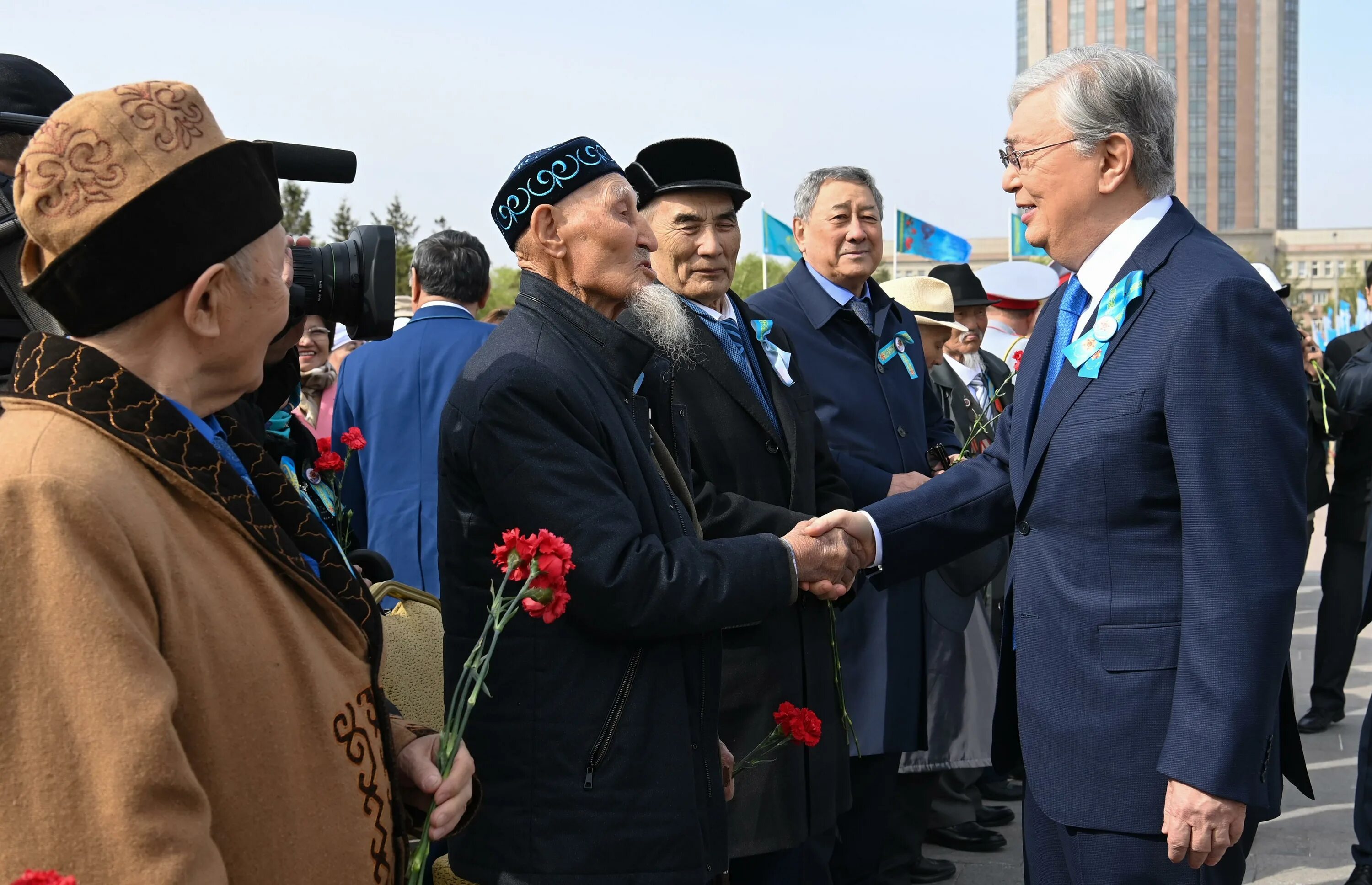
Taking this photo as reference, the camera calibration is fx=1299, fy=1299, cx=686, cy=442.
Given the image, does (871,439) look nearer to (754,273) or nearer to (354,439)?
(354,439)

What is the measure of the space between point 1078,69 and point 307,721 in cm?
202

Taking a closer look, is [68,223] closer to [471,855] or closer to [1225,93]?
[471,855]

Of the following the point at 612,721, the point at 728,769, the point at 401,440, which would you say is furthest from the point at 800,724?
the point at 401,440

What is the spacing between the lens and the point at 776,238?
57.4 ft

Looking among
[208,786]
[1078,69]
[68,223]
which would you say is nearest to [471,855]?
[208,786]

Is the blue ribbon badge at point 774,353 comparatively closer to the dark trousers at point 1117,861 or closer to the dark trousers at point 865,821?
the dark trousers at point 865,821

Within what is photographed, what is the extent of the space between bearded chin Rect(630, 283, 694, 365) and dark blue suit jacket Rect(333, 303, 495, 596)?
1730mm

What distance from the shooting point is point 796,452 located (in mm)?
3537

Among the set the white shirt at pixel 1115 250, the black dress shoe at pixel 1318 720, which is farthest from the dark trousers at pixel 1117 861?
the black dress shoe at pixel 1318 720

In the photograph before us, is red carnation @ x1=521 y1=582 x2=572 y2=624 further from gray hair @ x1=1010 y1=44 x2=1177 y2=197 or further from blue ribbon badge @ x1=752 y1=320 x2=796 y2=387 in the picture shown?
blue ribbon badge @ x1=752 y1=320 x2=796 y2=387

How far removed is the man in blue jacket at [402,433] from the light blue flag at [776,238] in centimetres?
1206

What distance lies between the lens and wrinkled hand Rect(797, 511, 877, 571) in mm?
2955

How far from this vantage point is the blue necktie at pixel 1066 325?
2.71 meters

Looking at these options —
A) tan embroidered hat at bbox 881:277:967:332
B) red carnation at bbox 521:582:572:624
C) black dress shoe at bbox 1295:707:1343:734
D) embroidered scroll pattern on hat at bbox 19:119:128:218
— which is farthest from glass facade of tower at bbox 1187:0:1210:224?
embroidered scroll pattern on hat at bbox 19:119:128:218
